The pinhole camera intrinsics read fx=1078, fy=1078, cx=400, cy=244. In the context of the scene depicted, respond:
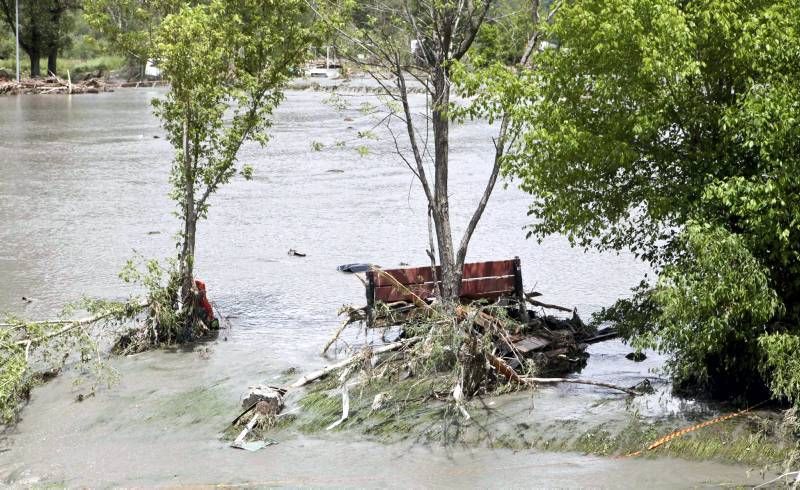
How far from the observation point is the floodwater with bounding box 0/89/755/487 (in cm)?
1244

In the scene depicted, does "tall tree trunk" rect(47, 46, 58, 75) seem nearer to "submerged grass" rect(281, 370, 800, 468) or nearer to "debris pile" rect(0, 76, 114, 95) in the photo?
"debris pile" rect(0, 76, 114, 95)

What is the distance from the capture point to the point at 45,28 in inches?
2822

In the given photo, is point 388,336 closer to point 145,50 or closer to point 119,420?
point 119,420

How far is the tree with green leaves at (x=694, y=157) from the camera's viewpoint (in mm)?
11992

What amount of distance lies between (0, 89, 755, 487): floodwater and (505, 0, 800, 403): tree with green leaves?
1399 mm

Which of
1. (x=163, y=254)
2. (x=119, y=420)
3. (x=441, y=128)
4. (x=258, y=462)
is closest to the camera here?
(x=258, y=462)

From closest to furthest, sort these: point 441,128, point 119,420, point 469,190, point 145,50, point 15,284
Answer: point 119,420 → point 441,128 → point 145,50 → point 15,284 → point 469,190

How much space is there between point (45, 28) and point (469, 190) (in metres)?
48.4

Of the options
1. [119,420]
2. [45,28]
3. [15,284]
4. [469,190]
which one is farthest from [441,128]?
[45,28]

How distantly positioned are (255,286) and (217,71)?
5.44 meters

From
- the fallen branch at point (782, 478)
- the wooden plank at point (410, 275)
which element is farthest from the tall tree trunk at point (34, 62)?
the fallen branch at point (782, 478)

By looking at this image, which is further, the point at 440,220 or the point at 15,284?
the point at 15,284

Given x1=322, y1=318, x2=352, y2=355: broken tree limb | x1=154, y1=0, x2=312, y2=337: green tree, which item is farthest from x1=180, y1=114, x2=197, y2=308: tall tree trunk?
x1=322, y1=318, x2=352, y2=355: broken tree limb

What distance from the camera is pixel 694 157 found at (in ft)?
43.3
